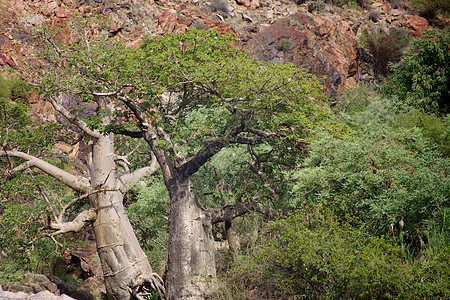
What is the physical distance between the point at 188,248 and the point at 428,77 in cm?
1592

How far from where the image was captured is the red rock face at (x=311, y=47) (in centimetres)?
3516

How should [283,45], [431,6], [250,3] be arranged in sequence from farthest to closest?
[431,6]
[250,3]
[283,45]

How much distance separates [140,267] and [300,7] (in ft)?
121

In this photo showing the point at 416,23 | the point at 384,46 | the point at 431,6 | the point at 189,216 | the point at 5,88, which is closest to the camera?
the point at 189,216

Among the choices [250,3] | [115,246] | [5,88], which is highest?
[250,3]

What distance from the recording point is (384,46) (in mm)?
40531

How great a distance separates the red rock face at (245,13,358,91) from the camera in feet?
115

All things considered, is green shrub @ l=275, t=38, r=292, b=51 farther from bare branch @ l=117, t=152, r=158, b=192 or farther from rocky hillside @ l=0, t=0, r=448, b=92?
bare branch @ l=117, t=152, r=158, b=192

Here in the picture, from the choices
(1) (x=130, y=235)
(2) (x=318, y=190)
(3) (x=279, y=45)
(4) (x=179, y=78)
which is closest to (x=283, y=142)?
(2) (x=318, y=190)

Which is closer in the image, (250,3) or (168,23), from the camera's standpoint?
(168,23)

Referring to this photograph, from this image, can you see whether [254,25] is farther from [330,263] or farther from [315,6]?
[330,263]

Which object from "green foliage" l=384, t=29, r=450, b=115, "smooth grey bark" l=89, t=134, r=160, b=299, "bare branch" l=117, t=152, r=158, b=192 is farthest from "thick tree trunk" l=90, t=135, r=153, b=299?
"green foliage" l=384, t=29, r=450, b=115

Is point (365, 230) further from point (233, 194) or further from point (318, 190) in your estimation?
point (233, 194)

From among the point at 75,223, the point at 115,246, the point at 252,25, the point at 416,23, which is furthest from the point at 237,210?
the point at 416,23
